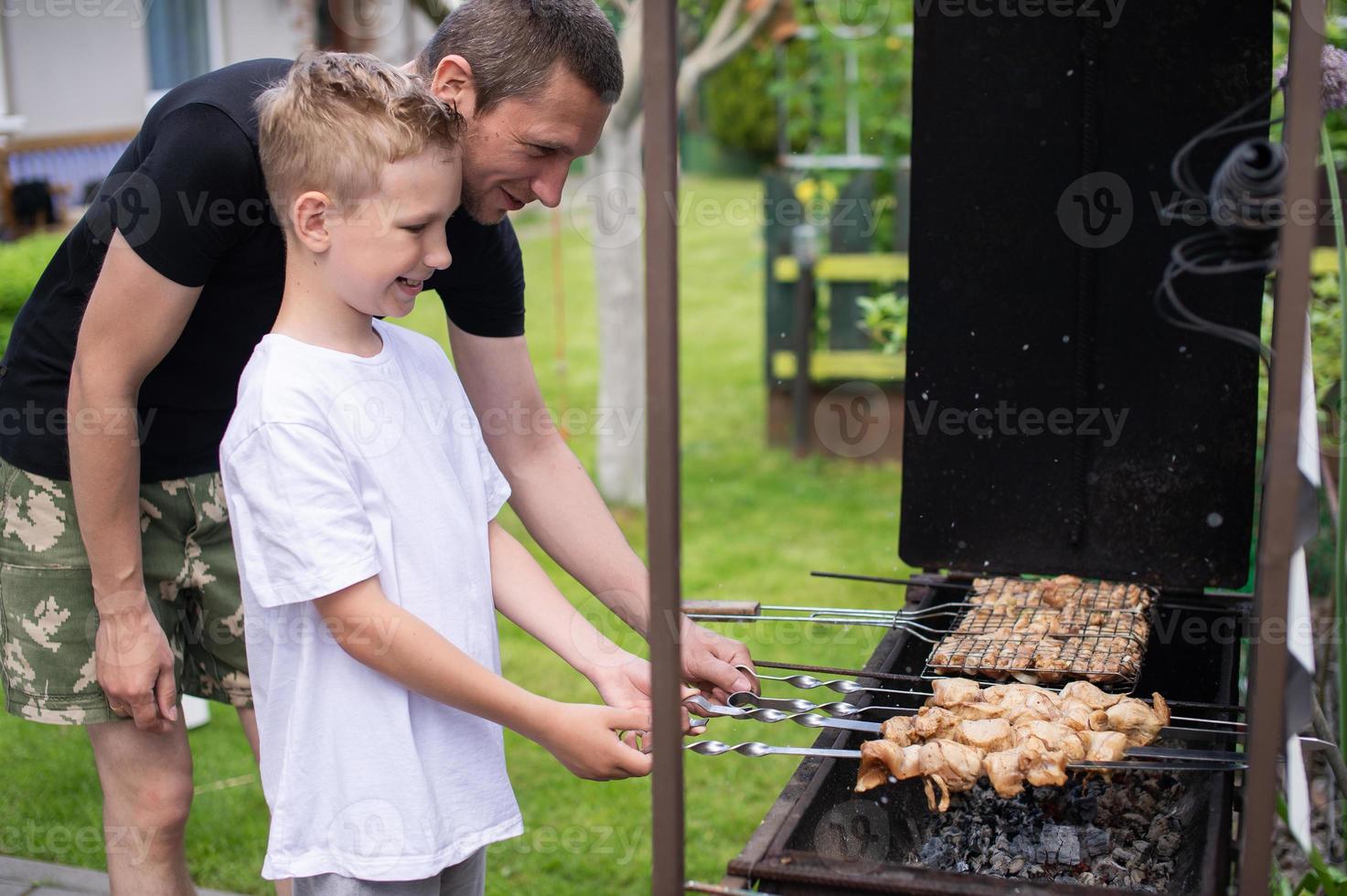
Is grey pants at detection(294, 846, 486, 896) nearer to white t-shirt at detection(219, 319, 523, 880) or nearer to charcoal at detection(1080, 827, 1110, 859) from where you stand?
white t-shirt at detection(219, 319, 523, 880)

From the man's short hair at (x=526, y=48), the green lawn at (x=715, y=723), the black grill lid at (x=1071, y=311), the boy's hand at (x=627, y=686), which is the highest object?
the man's short hair at (x=526, y=48)

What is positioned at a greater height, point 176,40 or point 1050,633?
point 176,40

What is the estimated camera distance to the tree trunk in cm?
602

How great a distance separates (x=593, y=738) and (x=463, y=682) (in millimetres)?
191

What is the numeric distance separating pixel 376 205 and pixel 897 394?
5181mm

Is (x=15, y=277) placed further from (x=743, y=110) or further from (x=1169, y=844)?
(x=743, y=110)

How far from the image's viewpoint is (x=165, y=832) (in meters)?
2.29

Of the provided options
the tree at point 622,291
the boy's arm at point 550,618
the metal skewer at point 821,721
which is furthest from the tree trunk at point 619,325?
the metal skewer at point 821,721

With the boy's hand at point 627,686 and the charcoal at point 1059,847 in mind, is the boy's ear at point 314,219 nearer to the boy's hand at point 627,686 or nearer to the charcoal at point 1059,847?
the boy's hand at point 627,686

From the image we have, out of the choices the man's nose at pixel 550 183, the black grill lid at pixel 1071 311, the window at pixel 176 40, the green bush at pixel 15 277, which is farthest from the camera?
the window at pixel 176 40

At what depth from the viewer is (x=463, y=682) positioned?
172 centimetres

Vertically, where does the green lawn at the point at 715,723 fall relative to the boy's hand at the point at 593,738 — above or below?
below

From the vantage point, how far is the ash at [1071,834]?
1.82m

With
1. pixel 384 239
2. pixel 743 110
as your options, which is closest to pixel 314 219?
pixel 384 239
